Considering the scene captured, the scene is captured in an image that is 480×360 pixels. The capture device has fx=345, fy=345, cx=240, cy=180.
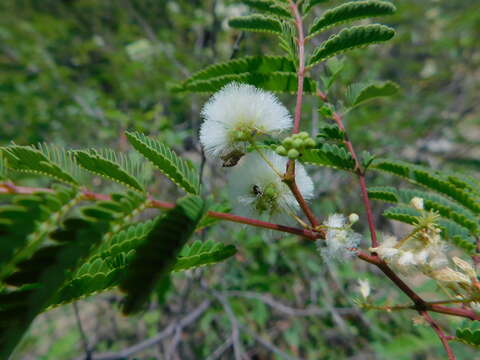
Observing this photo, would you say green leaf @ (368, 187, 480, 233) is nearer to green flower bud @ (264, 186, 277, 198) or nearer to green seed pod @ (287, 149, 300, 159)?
green flower bud @ (264, 186, 277, 198)

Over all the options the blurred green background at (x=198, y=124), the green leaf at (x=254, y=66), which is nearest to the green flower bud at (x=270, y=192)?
the green leaf at (x=254, y=66)

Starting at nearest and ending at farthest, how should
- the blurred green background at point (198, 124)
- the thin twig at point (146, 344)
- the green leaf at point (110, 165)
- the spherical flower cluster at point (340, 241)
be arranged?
1. the green leaf at point (110, 165)
2. the spherical flower cluster at point (340, 241)
3. the thin twig at point (146, 344)
4. the blurred green background at point (198, 124)

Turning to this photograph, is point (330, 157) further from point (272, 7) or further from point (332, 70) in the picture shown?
point (272, 7)

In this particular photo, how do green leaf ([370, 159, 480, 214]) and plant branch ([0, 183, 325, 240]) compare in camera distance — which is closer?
plant branch ([0, 183, 325, 240])

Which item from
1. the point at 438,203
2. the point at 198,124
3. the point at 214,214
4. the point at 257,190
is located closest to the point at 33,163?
the point at 214,214

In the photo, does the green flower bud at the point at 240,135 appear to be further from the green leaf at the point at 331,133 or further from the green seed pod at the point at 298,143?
the green leaf at the point at 331,133

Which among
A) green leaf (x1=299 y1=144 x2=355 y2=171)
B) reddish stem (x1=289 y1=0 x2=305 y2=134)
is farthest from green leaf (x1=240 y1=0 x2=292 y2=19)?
green leaf (x1=299 y1=144 x2=355 y2=171)
